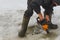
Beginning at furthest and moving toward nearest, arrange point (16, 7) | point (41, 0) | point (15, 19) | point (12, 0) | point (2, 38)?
point (12, 0), point (16, 7), point (15, 19), point (2, 38), point (41, 0)

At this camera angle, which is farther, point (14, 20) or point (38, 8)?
point (14, 20)

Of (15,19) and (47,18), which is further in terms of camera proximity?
(15,19)

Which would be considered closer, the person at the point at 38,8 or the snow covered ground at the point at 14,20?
the person at the point at 38,8

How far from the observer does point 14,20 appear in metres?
3.89

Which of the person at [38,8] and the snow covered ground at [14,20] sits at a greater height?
the person at [38,8]

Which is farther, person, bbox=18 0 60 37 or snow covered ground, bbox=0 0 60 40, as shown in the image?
snow covered ground, bbox=0 0 60 40

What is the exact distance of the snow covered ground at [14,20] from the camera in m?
3.27

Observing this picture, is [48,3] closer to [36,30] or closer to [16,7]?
[36,30]

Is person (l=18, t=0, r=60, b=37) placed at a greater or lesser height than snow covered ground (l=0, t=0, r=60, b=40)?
greater

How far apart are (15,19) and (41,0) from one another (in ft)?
3.16

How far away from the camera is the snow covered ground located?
10.7ft

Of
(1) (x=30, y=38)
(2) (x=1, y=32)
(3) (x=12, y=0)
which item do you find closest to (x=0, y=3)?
(3) (x=12, y=0)

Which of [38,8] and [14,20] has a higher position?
[38,8]

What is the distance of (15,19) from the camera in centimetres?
393
